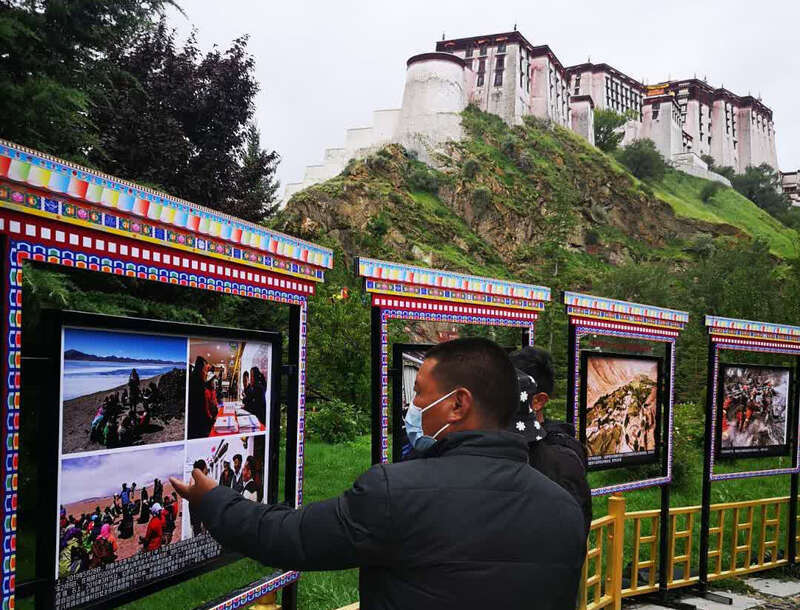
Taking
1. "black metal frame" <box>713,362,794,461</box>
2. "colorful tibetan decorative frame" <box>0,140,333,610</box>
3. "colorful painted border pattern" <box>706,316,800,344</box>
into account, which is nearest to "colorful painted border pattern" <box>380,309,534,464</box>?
"colorful tibetan decorative frame" <box>0,140,333,610</box>

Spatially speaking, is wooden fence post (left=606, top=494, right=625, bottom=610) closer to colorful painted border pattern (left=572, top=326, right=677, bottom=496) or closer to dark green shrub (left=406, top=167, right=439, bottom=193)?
colorful painted border pattern (left=572, top=326, right=677, bottom=496)

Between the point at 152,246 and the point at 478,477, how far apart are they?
141 cm

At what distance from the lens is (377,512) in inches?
63.1

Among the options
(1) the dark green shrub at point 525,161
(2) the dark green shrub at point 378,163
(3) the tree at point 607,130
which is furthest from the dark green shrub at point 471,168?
(3) the tree at point 607,130

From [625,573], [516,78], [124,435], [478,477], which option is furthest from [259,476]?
[516,78]

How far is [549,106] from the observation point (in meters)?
62.2

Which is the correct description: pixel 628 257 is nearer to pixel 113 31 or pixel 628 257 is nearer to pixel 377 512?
pixel 113 31

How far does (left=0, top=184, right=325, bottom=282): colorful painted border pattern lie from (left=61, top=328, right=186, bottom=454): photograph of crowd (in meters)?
0.33

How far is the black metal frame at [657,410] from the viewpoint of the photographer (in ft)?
17.4

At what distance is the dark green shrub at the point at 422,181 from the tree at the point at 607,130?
90.0 feet

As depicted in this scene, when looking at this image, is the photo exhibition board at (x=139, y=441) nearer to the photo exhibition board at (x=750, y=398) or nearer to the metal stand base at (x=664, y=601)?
the metal stand base at (x=664, y=601)

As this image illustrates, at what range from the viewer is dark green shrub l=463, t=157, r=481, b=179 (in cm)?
5188

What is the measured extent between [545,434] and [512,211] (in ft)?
164

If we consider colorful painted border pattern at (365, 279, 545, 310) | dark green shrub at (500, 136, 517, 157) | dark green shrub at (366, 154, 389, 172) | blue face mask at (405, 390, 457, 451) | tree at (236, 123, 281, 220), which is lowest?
blue face mask at (405, 390, 457, 451)
